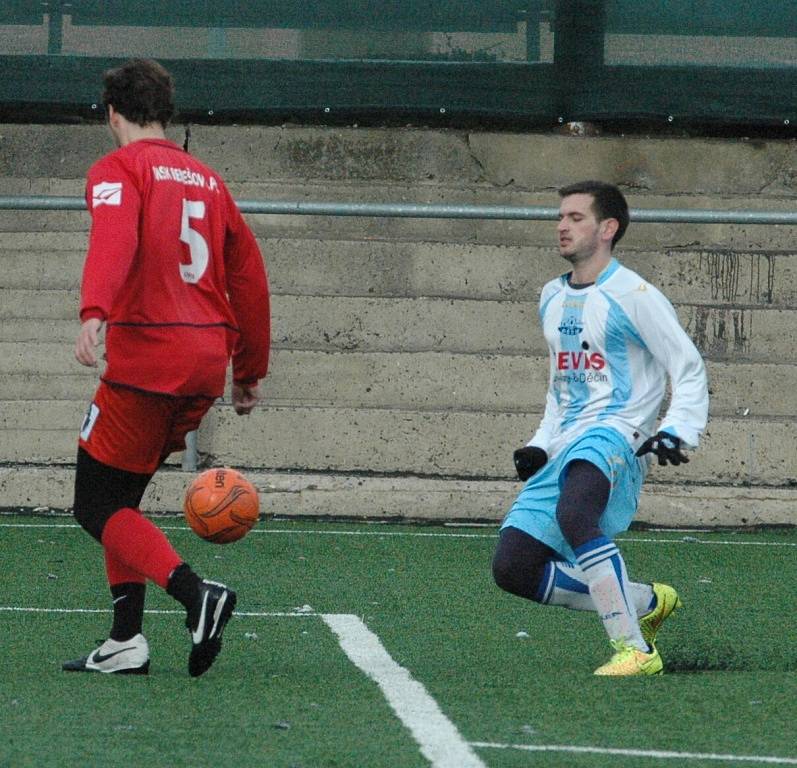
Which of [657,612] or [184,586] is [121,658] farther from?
[657,612]

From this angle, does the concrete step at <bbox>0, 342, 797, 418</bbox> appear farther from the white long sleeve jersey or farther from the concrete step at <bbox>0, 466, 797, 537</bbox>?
the white long sleeve jersey

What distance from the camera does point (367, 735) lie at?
171 inches

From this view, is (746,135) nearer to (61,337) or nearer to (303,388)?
(303,388)

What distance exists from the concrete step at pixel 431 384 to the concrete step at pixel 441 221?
3.05 feet

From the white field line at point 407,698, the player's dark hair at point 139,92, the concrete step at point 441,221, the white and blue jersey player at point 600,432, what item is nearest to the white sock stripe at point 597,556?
the white and blue jersey player at point 600,432

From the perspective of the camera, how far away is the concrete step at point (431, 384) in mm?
10531

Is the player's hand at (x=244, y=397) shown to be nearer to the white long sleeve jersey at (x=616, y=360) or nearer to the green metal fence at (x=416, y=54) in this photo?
the white long sleeve jersey at (x=616, y=360)

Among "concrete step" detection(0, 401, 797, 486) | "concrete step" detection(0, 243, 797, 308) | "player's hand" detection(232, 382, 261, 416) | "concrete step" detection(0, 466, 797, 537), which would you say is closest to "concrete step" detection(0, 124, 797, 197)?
"concrete step" detection(0, 243, 797, 308)

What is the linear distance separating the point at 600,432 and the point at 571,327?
37 cm

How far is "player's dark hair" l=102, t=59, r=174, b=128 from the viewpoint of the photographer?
5281 millimetres

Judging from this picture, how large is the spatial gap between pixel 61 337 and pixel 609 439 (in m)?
5.87

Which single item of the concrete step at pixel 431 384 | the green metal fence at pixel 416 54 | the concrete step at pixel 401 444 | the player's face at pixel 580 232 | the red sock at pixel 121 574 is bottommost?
the concrete step at pixel 401 444

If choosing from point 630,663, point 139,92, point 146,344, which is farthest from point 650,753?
point 139,92

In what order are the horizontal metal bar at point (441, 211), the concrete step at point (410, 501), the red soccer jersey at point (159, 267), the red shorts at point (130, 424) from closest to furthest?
the red soccer jersey at point (159, 267) → the red shorts at point (130, 424) → the horizontal metal bar at point (441, 211) → the concrete step at point (410, 501)
